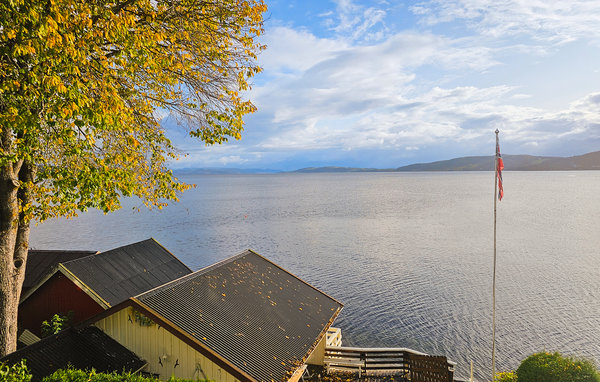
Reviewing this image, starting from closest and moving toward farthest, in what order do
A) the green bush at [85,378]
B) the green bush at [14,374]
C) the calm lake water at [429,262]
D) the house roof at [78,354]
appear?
the green bush at [14,374]
the green bush at [85,378]
the house roof at [78,354]
the calm lake water at [429,262]

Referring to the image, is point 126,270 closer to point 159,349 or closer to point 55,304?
point 55,304

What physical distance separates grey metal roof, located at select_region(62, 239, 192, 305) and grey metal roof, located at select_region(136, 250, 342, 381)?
5625 mm

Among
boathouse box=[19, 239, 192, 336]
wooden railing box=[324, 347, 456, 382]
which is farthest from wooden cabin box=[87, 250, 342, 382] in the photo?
boathouse box=[19, 239, 192, 336]

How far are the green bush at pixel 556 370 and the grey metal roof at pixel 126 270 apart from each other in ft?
→ 62.6

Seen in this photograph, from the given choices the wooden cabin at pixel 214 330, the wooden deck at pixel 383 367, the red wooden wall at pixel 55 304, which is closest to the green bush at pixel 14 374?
the wooden cabin at pixel 214 330

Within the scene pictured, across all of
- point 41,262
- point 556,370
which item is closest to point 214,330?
point 556,370

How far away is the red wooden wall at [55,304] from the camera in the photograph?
1797 centimetres

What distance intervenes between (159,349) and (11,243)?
6540 mm

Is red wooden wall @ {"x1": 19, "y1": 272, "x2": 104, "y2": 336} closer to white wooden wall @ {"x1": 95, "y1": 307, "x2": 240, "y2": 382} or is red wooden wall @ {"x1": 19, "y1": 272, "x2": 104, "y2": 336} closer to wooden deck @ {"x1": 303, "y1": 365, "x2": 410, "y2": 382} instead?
white wooden wall @ {"x1": 95, "y1": 307, "x2": 240, "y2": 382}

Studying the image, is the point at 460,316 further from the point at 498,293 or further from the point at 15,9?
the point at 15,9

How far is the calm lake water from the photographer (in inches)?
1159

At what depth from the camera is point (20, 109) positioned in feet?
34.0

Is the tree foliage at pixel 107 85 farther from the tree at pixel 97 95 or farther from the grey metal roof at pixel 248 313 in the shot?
the grey metal roof at pixel 248 313

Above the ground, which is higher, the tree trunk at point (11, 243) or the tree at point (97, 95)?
the tree at point (97, 95)
